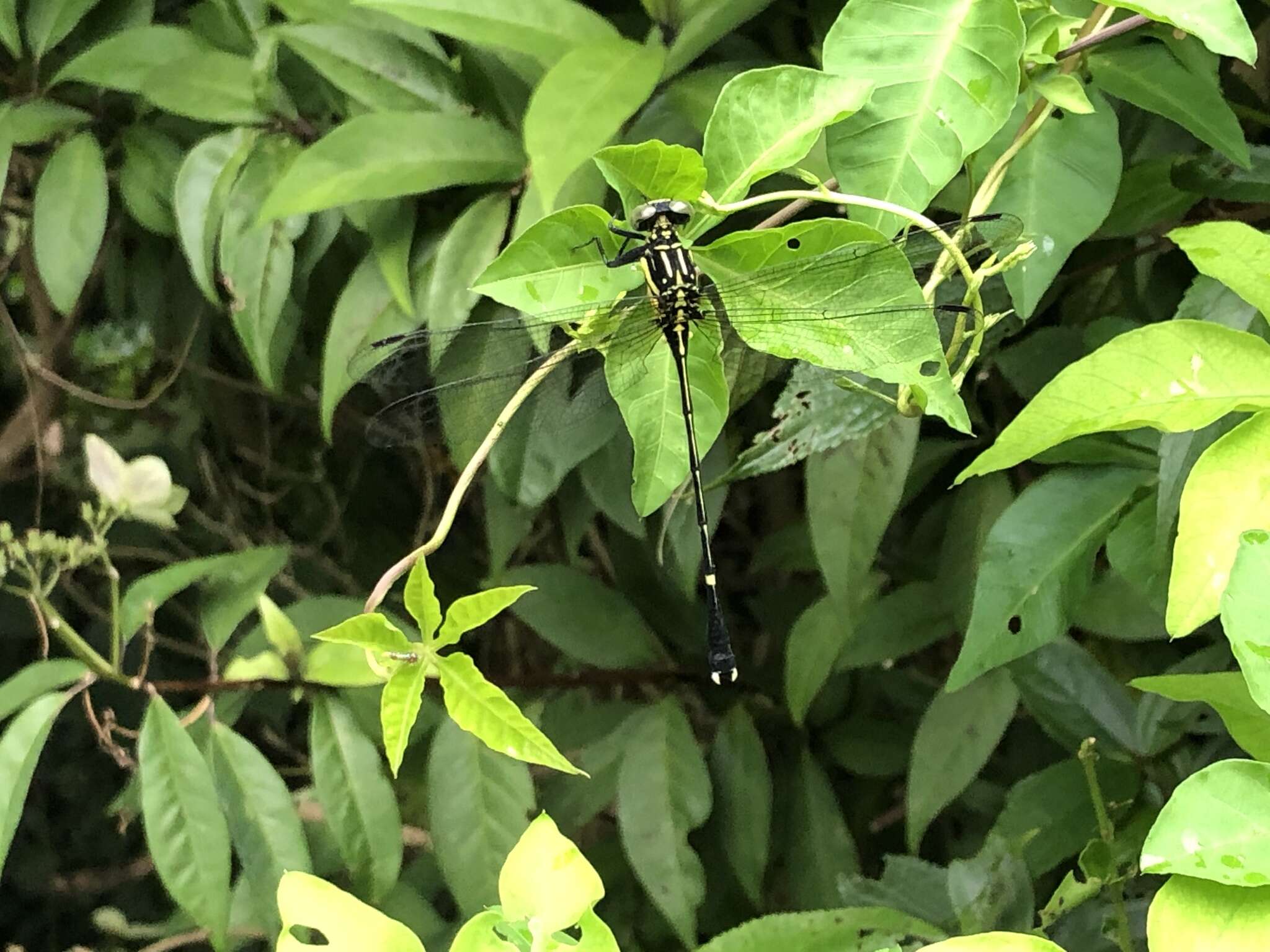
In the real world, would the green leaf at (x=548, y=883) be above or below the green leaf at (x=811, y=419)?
below

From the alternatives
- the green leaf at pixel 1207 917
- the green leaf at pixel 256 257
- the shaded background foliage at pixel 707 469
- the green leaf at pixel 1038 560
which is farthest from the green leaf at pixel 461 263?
the green leaf at pixel 1207 917

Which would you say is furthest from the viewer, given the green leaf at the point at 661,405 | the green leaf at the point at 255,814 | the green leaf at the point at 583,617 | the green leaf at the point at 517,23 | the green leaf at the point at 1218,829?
the green leaf at the point at 583,617

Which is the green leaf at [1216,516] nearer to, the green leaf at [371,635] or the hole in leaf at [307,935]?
the green leaf at [371,635]

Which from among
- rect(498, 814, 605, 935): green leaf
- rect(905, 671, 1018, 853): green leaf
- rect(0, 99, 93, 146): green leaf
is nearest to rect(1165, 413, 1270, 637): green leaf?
rect(498, 814, 605, 935): green leaf

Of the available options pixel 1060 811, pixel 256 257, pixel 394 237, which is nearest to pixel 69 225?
pixel 256 257

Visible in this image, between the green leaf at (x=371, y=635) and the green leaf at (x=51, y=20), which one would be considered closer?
the green leaf at (x=371, y=635)

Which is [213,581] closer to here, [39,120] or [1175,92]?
[39,120]

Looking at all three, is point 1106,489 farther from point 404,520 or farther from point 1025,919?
point 404,520
